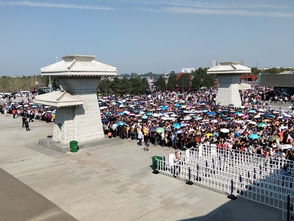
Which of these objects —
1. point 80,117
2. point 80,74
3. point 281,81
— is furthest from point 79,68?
point 281,81

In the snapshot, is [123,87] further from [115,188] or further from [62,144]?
[115,188]

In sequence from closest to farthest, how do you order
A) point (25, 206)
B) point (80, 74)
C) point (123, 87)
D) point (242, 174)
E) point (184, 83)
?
point (25, 206) → point (242, 174) → point (80, 74) → point (123, 87) → point (184, 83)

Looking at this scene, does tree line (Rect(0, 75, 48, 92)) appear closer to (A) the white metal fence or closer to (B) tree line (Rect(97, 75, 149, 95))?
(B) tree line (Rect(97, 75, 149, 95))

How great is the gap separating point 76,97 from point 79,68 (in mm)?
2197

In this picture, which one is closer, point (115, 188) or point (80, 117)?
point (115, 188)

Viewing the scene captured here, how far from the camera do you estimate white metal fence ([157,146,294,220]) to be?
1155cm

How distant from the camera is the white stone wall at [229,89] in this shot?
120 ft

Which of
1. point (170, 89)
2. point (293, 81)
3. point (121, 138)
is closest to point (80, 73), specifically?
point (121, 138)

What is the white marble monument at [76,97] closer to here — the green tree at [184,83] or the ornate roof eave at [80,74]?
the ornate roof eave at [80,74]

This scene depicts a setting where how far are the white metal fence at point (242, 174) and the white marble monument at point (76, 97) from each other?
8.68 m

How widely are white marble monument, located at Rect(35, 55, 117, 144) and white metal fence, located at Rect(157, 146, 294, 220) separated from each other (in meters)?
8.68

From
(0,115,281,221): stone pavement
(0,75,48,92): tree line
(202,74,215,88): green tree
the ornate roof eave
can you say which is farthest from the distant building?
(0,75,48,92): tree line

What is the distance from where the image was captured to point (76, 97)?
69.5 feet

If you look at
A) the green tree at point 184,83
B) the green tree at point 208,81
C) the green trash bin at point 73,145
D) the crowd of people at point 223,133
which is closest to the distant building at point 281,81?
the green tree at point 208,81
